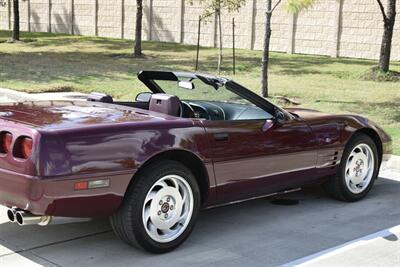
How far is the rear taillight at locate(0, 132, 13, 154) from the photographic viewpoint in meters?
4.33

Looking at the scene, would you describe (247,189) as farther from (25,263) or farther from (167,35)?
(167,35)

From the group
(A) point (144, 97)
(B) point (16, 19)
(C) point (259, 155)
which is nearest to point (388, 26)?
(A) point (144, 97)

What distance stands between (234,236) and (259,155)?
2.37ft

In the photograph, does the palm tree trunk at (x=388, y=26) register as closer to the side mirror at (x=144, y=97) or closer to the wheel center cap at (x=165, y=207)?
the side mirror at (x=144, y=97)

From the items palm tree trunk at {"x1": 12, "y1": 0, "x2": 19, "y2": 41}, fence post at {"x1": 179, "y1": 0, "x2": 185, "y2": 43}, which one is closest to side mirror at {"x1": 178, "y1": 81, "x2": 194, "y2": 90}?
fence post at {"x1": 179, "y1": 0, "x2": 185, "y2": 43}

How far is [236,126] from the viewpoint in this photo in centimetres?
512

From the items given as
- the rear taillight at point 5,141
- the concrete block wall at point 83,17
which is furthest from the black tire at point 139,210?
the concrete block wall at point 83,17

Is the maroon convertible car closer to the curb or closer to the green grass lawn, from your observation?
the curb

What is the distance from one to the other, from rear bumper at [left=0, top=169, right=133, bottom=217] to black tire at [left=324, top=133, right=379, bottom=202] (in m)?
2.56

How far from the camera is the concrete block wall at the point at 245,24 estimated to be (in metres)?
22.9

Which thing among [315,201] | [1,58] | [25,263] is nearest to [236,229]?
[315,201]

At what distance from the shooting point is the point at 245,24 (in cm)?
2658

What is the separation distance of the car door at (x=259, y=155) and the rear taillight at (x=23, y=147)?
4.68ft

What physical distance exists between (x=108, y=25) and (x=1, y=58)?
11797mm
